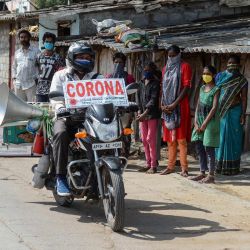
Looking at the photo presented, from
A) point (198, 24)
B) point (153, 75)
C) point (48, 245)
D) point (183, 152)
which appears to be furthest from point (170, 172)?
point (198, 24)

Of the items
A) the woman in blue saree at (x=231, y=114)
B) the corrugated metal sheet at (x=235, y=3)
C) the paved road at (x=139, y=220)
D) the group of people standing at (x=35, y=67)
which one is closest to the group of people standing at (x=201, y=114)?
the woman in blue saree at (x=231, y=114)

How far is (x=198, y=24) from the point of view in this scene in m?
14.5

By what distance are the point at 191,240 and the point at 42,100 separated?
5.76m

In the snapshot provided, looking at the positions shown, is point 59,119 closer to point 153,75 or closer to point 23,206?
point 23,206

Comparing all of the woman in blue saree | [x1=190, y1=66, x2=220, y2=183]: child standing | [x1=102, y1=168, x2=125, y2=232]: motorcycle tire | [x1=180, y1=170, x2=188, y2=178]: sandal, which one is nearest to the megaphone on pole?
[x1=102, y1=168, x2=125, y2=232]: motorcycle tire

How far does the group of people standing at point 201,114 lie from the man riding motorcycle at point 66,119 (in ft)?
7.64

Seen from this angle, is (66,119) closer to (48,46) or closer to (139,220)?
(139,220)

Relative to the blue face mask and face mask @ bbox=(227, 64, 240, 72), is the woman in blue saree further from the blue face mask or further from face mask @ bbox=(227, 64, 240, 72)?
the blue face mask

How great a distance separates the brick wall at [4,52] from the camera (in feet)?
74.1

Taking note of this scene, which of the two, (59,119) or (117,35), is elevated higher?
(117,35)

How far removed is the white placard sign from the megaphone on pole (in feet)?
2.28

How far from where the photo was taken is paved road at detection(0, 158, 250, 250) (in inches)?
239

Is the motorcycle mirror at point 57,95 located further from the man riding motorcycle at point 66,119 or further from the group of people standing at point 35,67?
the group of people standing at point 35,67

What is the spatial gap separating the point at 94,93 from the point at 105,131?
1.86 feet
